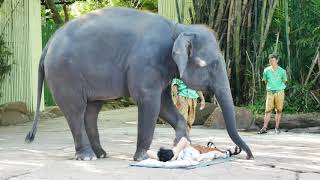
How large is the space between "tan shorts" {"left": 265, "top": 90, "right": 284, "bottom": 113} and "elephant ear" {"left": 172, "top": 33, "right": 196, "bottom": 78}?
4.63 meters

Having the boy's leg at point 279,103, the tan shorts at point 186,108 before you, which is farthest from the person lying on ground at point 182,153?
the boy's leg at point 279,103

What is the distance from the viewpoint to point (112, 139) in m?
10.2

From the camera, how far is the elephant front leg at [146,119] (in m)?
6.91

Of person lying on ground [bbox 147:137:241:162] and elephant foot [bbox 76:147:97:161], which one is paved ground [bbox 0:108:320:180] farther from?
person lying on ground [bbox 147:137:241:162]

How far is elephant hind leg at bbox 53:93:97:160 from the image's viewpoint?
721 centimetres

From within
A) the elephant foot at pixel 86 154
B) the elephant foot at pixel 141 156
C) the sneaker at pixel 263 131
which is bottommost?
the sneaker at pixel 263 131

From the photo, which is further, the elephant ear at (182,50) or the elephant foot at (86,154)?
the elephant foot at (86,154)

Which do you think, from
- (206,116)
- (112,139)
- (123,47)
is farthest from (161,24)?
(206,116)

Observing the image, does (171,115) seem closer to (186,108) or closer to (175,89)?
(186,108)

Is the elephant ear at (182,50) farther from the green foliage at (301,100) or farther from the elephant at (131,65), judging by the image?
the green foliage at (301,100)

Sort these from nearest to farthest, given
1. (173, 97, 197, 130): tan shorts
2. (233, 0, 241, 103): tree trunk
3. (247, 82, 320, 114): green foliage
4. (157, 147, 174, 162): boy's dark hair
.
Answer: (157, 147, 174, 162): boy's dark hair < (173, 97, 197, 130): tan shorts < (247, 82, 320, 114): green foliage < (233, 0, 241, 103): tree trunk

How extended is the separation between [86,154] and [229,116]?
67.0 inches

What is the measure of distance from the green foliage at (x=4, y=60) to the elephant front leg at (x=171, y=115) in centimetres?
756

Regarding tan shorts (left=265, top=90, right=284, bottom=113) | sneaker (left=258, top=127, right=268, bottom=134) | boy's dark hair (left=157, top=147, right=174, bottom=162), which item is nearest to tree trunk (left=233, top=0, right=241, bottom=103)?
tan shorts (left=265, top=90, right=284, bottom=113)
